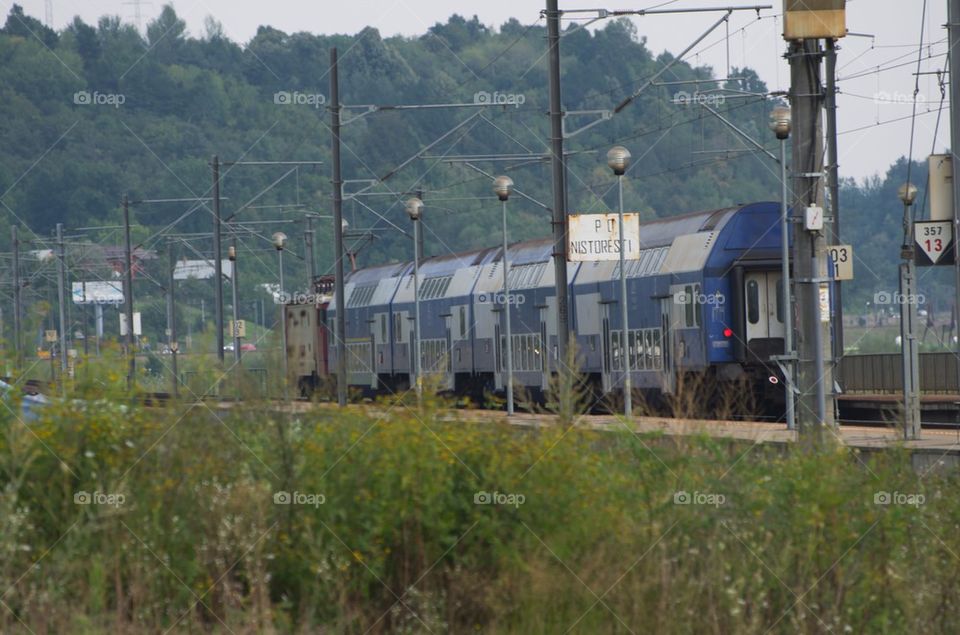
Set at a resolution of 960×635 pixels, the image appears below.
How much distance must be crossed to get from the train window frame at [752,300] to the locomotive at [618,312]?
0.02 m

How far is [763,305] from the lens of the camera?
29.0 meters

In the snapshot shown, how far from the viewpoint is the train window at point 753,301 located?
94.2ft

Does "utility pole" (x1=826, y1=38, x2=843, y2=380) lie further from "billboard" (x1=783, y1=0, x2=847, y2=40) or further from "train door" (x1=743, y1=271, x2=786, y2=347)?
"billboard" (x1=783, y1=0, x2=847, y2=40)

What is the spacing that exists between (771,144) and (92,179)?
256 feet

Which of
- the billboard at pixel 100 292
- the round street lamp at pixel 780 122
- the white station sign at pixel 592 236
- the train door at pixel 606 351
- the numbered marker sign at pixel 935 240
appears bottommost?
the train door at pixel 606 351

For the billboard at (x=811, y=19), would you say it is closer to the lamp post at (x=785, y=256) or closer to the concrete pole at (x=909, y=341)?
the concrete pole at (x=909, y=341)

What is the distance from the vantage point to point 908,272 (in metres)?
22.7

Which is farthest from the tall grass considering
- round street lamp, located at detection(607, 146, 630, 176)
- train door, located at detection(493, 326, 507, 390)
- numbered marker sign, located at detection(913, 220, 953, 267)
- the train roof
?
train door, located at detection(493, 326, 507, 390)

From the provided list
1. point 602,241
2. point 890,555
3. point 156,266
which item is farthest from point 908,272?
point 156,266

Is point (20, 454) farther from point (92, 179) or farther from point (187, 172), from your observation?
point (187, 172)

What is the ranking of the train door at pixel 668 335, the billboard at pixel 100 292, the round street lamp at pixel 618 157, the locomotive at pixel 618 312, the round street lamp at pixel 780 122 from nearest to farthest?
1. the round street lamp at pixel 780 122
2. the round street lamp at pixel 618 157
3. the locomotive at pixel 618 312
4. the train door at pixel 668 335
5. the billboard at pixel 100 292

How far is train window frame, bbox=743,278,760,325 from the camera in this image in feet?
94.1

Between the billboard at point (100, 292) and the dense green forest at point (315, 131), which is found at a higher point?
the dense green forest at point (315, 131)

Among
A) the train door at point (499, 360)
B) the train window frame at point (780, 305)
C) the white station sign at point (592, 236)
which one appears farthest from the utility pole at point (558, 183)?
the train door at point (499, 360)
